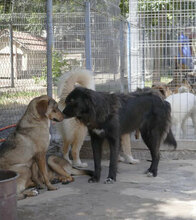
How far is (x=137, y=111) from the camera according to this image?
19.0ft

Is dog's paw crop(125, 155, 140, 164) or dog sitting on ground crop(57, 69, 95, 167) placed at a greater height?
dog sitting on ground crop(57, 69, 95, 167)

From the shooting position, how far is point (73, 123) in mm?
6043

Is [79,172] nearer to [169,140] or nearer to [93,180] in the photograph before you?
[93,180]

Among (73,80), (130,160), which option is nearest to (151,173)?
(130,160)

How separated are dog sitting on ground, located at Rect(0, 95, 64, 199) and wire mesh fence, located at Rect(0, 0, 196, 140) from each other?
1.95 meters

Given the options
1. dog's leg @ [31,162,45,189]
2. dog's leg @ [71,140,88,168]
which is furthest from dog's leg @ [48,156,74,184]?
dog's leg @ [71,140,88,168]

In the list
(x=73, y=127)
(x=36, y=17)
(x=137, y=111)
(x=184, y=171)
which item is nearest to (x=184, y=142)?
(x=184, y=171)

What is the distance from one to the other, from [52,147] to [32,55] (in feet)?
5.55

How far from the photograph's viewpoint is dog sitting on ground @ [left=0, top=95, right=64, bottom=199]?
4.81 metres

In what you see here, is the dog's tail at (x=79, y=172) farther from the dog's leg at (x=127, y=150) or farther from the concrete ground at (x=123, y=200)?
the dog's leg at (x=127, y=150)

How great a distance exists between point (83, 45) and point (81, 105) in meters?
2.34

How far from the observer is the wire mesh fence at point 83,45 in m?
6.73

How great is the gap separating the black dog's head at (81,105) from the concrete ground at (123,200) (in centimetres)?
100

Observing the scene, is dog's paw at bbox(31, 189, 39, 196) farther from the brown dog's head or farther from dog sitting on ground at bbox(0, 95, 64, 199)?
the brown dog's head
